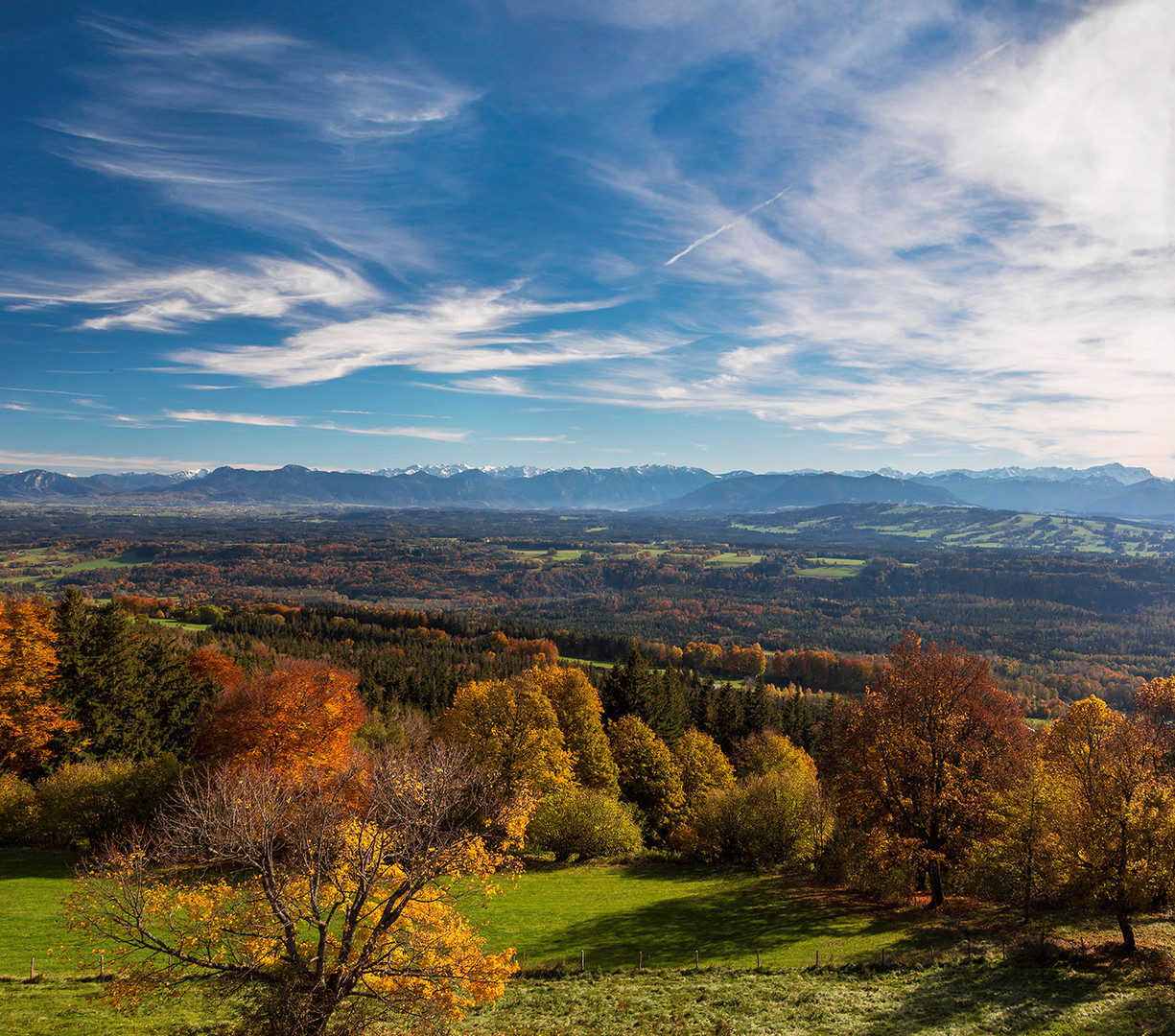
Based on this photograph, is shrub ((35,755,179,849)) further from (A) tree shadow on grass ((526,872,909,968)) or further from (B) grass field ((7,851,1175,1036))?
(A) tree shadow on grass ((526,872,909,968))

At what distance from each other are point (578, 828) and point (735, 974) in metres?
21.4

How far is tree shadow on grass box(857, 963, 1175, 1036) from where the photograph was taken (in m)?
20.5

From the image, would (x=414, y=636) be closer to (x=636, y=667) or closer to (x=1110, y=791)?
(x=636, y=667)

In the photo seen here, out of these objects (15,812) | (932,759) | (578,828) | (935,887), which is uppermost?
(932,759)

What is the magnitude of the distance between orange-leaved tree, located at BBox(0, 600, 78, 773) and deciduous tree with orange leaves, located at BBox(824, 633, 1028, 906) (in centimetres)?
5538

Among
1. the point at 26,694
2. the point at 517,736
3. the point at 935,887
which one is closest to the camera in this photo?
the point at 935,887

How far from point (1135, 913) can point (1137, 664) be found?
214915 mm

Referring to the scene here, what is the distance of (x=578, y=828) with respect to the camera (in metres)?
45.7

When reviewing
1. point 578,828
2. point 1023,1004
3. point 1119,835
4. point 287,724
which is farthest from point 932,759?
point 287,724

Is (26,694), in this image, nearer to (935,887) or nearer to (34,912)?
(34,912)

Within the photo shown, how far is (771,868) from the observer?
142 ft

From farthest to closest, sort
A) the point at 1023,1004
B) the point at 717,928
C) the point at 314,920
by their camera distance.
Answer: the point at 717,928
the point at 1023,1004
the point at 314,920

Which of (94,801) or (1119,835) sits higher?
(1119,835)

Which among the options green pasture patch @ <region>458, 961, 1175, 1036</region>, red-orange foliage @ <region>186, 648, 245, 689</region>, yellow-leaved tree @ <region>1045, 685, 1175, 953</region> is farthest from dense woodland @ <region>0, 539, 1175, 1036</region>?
green pasture patch @ <region>458, 961, 1175, 1036</region>
